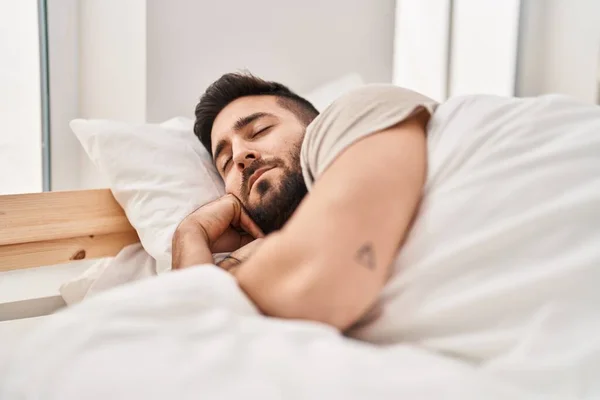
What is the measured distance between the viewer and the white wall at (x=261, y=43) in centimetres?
148

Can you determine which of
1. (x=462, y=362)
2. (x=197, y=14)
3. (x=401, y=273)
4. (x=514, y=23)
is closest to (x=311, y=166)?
(x=401, y=273)

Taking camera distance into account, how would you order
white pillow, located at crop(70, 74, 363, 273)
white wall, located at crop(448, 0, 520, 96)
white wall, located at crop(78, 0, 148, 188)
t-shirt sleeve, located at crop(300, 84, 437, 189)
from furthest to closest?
white wall, located at crop(448, 0, 520, 96) < white wall, located at crop(78, 0, 148, 188) < white pillow, located at crop(70, 74, 363, 273) < t-shirt sleeve, located at crop(300, 84, 437, 189)

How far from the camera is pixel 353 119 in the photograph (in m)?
0.71

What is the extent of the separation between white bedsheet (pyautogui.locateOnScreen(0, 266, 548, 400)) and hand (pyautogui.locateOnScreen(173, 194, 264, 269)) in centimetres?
32

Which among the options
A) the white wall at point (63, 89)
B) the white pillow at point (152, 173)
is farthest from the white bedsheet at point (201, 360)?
the white wall at point (63, 89)

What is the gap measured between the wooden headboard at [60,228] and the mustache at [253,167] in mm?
340

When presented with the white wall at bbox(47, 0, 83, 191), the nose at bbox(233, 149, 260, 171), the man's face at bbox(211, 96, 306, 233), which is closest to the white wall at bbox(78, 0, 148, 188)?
the white wall at bbox(47, 0, 83, 191)

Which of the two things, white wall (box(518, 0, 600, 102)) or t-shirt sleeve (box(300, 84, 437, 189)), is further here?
white wall (box(518, 0, 600, 102))

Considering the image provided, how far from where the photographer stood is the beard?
96cm

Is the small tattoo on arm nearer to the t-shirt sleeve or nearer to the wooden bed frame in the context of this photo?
the t-shirt sleeve

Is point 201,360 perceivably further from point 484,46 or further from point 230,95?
point 484,46

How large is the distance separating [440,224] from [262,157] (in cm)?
46

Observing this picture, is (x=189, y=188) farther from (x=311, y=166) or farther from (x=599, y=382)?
(x=599, y=382)

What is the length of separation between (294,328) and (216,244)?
0.52m
